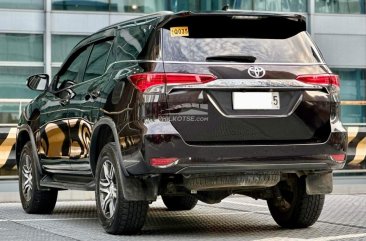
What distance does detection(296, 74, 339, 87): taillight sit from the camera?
7.47m

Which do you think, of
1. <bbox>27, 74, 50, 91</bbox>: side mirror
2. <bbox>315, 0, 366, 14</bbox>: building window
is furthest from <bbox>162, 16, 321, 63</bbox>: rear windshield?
<bbox>315, 0, 366, 14</bbox>: building window

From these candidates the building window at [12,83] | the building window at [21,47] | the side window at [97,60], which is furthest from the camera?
the building window at [21,47]

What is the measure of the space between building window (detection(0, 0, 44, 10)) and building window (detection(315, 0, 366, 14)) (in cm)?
1032

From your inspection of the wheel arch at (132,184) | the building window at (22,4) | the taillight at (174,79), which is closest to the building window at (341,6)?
the building window at (22,4)

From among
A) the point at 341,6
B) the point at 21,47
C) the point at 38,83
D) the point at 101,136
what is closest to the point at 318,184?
the point at 101,136

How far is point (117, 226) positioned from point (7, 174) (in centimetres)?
611

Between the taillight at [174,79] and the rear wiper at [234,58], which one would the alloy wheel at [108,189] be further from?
the rear wiper at [234,58]

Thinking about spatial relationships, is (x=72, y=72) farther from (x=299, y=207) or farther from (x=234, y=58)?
(x=299, y=207)

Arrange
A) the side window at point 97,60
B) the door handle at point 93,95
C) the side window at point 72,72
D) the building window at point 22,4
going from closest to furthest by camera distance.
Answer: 1. the door handle at point 93,95
2. the side window at point 97,60
3. the side window at point 72,72
4. the building window at point 22,4

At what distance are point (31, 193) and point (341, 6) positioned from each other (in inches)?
1062

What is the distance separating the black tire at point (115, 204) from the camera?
7.44m

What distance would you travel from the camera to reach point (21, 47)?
31.3m

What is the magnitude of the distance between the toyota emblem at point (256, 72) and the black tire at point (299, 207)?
1.15 m

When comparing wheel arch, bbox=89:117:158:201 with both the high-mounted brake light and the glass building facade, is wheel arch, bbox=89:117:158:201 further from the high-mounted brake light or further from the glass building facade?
the glass building facade
